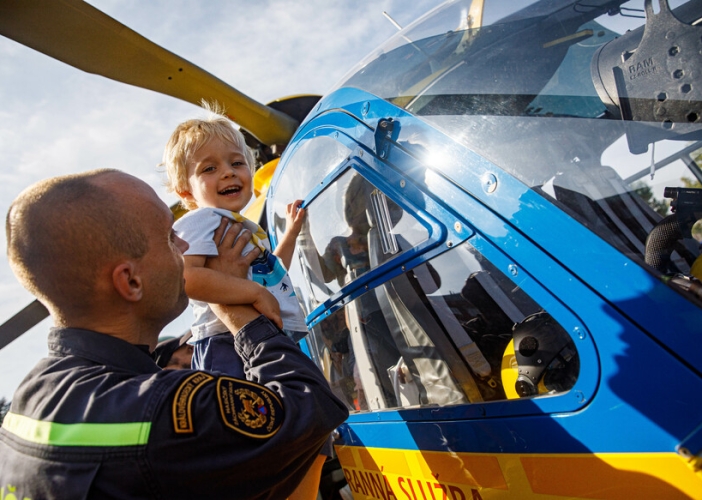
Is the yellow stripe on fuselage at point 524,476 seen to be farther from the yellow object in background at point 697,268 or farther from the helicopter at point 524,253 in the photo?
the yellow object in background at point 697,268

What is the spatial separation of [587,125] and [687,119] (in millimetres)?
259

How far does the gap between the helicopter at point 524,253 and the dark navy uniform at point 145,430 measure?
0.51 metres

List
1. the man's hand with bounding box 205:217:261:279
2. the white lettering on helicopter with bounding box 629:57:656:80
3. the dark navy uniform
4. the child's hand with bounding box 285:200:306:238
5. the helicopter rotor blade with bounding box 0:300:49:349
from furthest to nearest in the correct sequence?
the helicopter rotor blade with bounding box 0:300:49:349, the child's hand with bounding box 285:200:306:238, the man's hand with bounding box 205:217:261:279, the white lettering on helicopter with bounding box 629:57:656:80, the dark navy uniform

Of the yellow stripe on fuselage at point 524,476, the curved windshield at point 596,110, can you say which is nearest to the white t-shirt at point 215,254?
the yellow stripe on fuselage at point 524,476

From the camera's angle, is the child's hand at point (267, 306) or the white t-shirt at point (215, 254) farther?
the white t-shirt at point (215, 254)

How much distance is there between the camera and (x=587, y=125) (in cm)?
147

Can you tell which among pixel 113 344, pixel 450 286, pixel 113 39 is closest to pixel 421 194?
pixel 450 286

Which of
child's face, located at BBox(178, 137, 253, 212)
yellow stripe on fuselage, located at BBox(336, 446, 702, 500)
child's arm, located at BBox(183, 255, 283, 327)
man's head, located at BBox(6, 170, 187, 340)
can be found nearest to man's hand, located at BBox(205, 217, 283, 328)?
child's arm, located at BBox(183, 255, 283, 327)

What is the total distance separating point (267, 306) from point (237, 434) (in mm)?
555

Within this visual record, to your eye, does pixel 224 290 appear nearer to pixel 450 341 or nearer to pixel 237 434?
pixel 237 434

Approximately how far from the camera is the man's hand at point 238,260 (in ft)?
5.41

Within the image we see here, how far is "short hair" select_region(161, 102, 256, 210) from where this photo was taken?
2.03 meters

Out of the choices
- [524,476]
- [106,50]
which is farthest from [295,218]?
[106,50]

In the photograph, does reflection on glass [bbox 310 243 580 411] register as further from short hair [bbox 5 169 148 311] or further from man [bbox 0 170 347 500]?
short hair [bbox 5 169 148 311]
